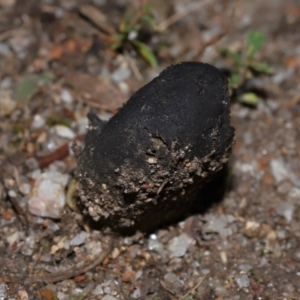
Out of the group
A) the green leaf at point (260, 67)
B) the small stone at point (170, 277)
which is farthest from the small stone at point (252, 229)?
the green leaf at point (260, 67)

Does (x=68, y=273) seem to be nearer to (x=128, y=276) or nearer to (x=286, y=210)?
(x=128, y=276)

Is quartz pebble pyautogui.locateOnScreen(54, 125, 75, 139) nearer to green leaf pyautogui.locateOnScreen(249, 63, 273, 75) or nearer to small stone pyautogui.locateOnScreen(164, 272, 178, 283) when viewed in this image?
small stone pyautogui.locateOnScreen(164, 272, 178, 283)

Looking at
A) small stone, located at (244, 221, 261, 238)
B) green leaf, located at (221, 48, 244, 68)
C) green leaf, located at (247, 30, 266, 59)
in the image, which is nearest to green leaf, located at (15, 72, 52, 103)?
green leaf, located at (221, 48, 244, 68)

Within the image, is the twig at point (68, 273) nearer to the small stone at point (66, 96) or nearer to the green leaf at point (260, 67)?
the small stone at point (66, 96)

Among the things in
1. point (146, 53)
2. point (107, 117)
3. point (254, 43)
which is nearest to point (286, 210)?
point (254, 43)

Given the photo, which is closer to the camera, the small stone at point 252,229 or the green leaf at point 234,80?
the small stone at point 252,229

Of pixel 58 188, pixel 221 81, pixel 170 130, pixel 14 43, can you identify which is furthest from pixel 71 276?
pixel 14 43

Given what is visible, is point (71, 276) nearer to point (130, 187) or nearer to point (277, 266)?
point (130, 187)
